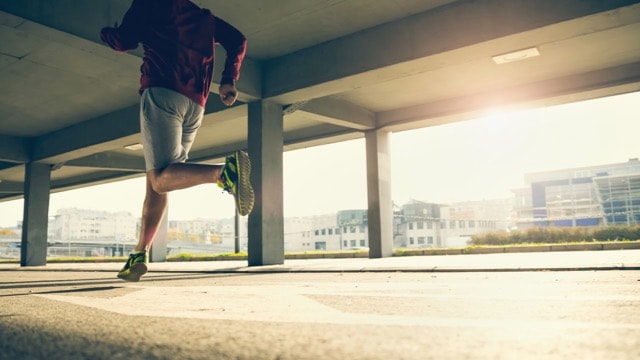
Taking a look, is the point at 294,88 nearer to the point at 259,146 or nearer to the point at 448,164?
the point at 259,146

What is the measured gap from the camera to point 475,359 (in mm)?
1153

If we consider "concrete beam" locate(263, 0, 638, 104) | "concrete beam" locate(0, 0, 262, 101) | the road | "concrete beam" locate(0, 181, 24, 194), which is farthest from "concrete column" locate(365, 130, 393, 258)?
"concrete beam" locate(0, 181, 24, 194)

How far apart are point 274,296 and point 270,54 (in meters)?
7.66

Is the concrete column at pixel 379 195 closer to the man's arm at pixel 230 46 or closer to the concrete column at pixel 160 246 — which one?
the concrete column at pixel 160 246

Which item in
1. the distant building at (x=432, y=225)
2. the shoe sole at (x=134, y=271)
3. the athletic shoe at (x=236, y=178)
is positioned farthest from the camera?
the distant building at (x=432, y=225)

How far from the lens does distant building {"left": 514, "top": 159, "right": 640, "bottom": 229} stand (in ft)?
344

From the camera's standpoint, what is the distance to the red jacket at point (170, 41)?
3.30 meters

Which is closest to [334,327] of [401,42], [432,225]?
[401,42]

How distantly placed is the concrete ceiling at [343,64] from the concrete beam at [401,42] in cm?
2

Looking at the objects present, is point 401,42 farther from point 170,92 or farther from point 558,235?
point 558,235

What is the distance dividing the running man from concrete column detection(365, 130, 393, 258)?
400 inches

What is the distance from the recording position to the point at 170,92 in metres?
3.35

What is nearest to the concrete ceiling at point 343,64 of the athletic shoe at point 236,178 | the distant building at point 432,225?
the athletic shoe at point 236,178

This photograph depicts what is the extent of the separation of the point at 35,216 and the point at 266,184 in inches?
408
